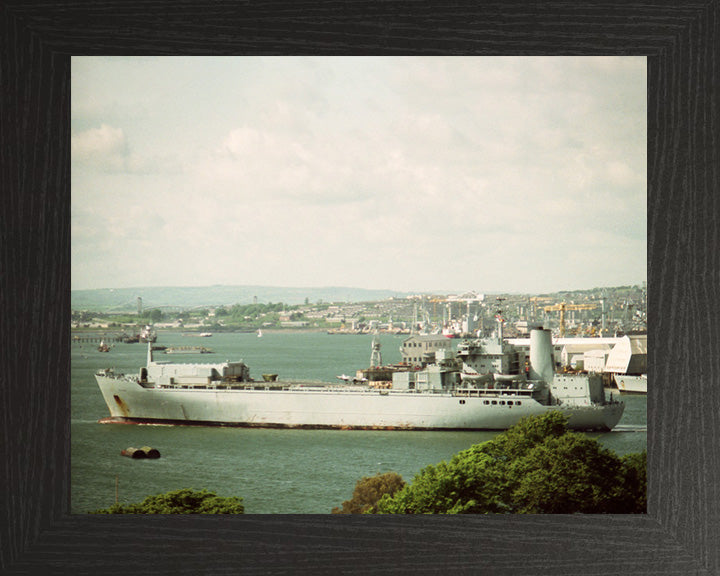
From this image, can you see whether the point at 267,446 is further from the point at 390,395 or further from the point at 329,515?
the point at 329,515

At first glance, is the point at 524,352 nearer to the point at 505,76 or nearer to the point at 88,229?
the point at 505,76

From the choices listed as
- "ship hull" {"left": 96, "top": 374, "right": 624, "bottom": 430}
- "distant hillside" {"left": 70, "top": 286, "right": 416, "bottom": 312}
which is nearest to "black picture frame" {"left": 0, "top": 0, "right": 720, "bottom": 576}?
"distant hillside" {"left": 70, "top": 286, "right": 416, "bottom": 312}

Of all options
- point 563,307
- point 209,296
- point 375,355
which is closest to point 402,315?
point 375,355

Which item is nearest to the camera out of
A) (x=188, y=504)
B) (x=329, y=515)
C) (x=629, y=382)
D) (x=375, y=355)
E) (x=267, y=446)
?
(x=329, y=515)

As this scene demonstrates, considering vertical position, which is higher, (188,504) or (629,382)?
(629,382)

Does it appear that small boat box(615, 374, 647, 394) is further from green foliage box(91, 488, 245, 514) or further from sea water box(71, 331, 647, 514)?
green foliage box(91, 488, 245, 514)

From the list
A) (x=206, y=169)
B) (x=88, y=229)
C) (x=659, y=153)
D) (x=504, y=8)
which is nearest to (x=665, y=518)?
(x=659, y=153)
